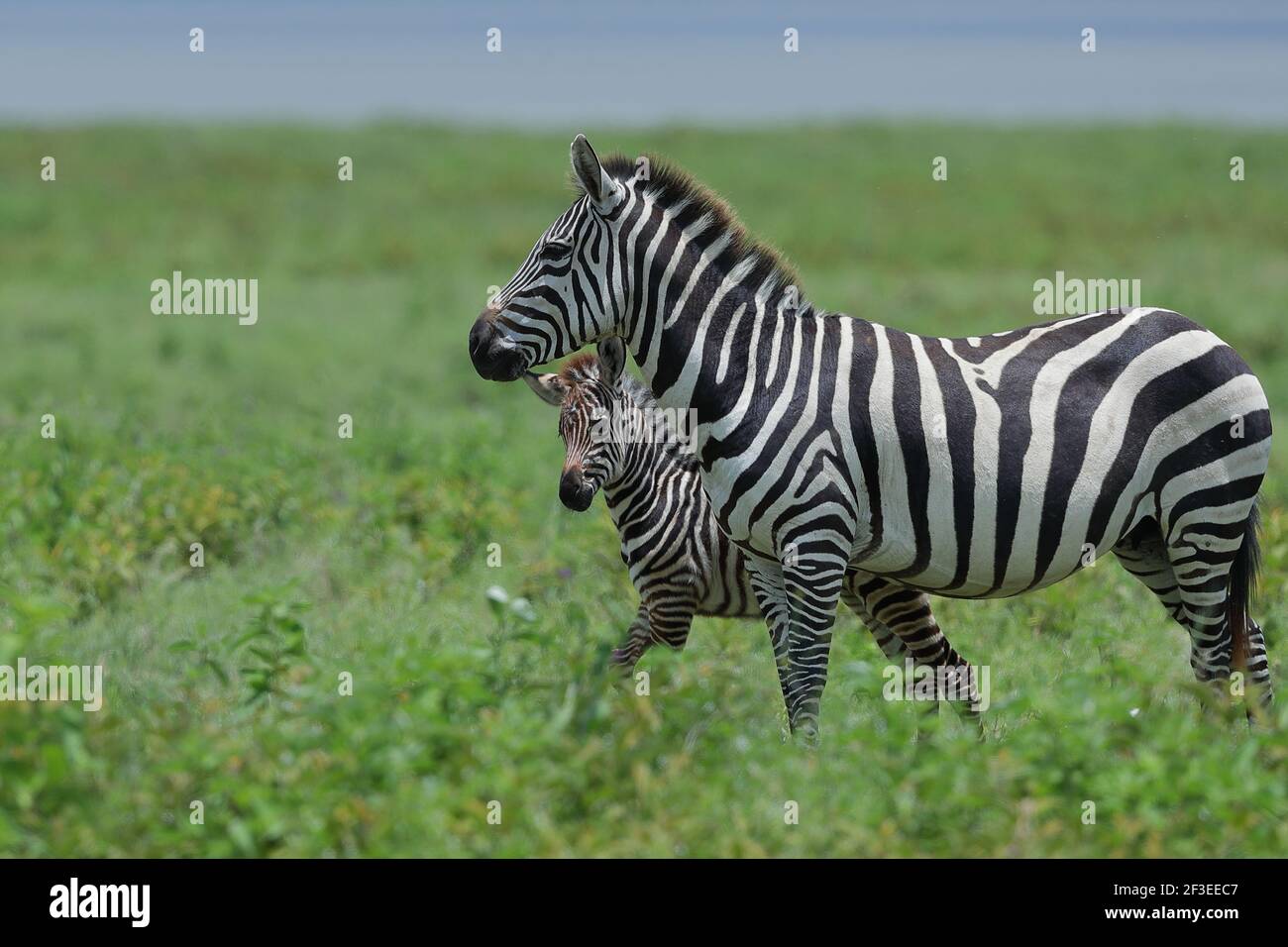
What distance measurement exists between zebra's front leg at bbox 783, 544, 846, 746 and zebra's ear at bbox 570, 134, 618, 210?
6.14ft

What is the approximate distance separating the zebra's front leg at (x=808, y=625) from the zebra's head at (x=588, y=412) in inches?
56.8

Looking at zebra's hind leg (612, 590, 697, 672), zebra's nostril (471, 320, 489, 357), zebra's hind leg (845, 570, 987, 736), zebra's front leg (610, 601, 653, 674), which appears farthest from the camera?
zebra's front leg (610, 601, 653, 674)

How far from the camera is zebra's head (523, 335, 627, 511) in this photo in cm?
759

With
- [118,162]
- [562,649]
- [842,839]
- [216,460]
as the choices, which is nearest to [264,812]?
[842,839]

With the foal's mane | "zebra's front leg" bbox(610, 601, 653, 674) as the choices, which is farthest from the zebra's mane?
"zebra's front leg" bbox(610, 601, 653, 674)

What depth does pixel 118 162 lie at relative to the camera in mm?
38344

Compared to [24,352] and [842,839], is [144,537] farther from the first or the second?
[24,352]

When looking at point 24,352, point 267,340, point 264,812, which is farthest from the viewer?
point 267,340

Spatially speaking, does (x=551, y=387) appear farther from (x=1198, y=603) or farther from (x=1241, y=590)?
(x=1241, y=590)

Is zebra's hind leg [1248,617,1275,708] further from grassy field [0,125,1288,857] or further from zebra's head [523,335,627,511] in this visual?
zebra's head [523,335,627,511]

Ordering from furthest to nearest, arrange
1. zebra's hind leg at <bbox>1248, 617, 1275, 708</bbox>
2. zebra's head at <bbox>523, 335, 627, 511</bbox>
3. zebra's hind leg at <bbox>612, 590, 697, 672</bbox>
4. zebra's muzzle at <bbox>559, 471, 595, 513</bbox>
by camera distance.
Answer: zebra's hind leg at <bbox>612, 590, 697, 672</bbox>, zebra's head at <bbox>523, 335, 627, 511</bbox>, zebra's muzzle at <bbox>559, 471, 595, 513</bbox>, zebra's hind leg at <bbox>1248, 617, 1275, 708</bbox>

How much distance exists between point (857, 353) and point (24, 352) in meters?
14.3

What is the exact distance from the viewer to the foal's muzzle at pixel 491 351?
659 cm

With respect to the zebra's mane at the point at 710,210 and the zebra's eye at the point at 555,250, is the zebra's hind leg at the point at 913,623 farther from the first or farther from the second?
the zebra's eye at the point at 555,250
